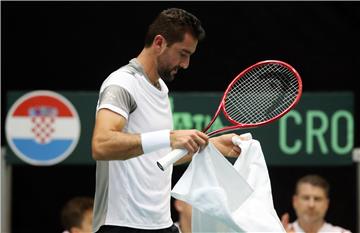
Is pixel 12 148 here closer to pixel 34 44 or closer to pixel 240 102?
pixel 34 44

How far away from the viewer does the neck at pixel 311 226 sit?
6.55 m

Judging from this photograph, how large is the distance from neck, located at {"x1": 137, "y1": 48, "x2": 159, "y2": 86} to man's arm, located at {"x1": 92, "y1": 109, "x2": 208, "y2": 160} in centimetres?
36

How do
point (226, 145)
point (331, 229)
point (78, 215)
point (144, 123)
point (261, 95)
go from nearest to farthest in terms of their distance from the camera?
point (144, 123), point (226, 145), point (261, 95), point (78, 215), point (331, 229)

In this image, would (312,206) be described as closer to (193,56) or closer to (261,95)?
(193,56)

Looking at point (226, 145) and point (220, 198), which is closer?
point (220, 198)

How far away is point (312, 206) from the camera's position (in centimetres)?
657

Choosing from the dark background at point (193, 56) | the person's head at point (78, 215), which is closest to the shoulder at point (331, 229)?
the dark background at point (193, 56)

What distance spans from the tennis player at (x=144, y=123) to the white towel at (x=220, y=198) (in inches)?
4.6

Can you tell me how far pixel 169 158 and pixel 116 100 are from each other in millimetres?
296

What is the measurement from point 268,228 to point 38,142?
2.36 meters

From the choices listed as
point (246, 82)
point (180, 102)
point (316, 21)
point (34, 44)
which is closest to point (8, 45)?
point (34, 44)

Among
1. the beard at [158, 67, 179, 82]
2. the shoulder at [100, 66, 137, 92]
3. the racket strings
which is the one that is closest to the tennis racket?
the racket strings

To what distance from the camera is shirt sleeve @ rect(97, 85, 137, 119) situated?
13.9 ft

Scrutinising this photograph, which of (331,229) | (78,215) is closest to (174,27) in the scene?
(78,215)
